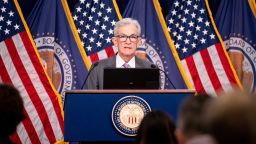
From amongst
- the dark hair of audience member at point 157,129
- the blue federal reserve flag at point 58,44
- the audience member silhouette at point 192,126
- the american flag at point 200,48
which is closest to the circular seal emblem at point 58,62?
the blue federal reserve flag at point 58,44

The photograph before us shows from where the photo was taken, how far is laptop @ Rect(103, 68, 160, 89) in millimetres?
4348

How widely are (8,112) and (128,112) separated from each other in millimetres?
1866

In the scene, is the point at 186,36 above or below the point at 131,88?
above

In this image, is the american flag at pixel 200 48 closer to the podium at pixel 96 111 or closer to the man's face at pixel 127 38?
the man's face at pixel 127 38

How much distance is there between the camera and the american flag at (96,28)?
778 cm

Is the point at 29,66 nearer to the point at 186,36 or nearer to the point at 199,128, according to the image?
the point at 186,36

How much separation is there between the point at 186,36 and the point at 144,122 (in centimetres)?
564

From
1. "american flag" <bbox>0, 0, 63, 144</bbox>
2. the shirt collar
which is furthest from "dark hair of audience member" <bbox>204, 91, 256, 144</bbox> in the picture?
"american flag" <bbox>0, 0, 63, 144</bbox>

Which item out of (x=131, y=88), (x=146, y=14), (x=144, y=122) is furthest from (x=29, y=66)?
(x=144, y=122)

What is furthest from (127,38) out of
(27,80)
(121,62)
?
(27,80)

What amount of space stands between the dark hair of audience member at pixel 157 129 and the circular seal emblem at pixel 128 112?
160 centimetres

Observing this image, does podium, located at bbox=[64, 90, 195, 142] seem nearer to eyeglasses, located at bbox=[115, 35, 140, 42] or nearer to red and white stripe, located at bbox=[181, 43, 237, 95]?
eyeglasses, located at bbox=[115, 35, 140, 42]

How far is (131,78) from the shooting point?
14.3ft

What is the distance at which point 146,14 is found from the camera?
795cm
